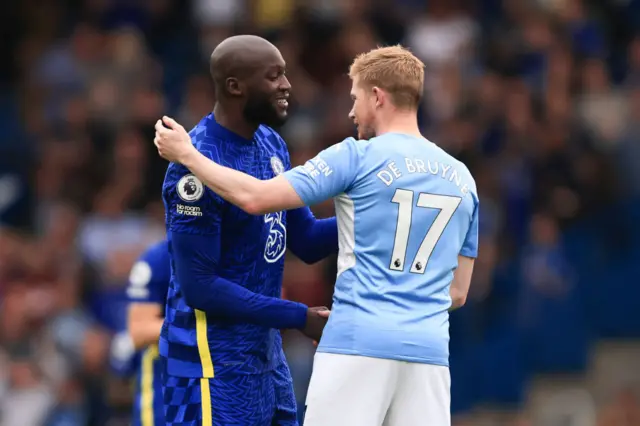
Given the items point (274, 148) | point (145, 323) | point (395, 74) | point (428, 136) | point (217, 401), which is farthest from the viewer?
point (428, 136)

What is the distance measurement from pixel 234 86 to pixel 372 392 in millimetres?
1337

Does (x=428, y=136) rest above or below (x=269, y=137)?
above

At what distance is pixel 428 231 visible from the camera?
5113mm

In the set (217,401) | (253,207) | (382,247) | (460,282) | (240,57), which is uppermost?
(240,57)

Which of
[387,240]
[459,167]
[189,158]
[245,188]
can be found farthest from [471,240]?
[189,158]

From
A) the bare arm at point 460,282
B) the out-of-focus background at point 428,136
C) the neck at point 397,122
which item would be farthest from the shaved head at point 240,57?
the out-of-focus background at point 428,136

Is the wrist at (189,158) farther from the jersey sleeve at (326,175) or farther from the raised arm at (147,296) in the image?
the raised arm at (147,296)

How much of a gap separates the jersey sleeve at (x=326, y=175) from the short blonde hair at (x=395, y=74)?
0.93ft

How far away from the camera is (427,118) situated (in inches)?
489

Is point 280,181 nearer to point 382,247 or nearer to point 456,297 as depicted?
point 382,247

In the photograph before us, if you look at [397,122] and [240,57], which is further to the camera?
[240,57]

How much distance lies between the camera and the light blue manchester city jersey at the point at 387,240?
5.04 m

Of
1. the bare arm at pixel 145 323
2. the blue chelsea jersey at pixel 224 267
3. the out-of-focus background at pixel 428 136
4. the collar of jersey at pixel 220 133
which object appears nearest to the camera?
the blue chelsea jersey at pixel 224 267

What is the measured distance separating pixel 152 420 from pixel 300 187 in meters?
2.50
